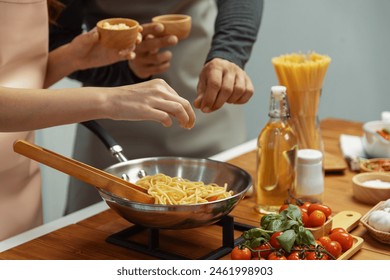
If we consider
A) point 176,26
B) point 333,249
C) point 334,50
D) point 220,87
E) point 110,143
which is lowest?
point 334,50

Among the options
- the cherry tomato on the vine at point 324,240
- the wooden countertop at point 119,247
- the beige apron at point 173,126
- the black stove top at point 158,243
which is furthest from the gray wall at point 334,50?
the cherry tomato on the vine at point 324,240

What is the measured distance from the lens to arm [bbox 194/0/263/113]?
1773 millimetres

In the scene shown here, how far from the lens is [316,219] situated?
1.54 metres

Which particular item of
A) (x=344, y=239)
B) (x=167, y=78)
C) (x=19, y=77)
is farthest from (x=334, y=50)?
(x=344, y=239)

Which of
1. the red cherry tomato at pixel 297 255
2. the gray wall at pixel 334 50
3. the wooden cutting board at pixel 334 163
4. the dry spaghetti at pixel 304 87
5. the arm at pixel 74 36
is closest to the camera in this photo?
the red cherry tomato at pixel 297 255

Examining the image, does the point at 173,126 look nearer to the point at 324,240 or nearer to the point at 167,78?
the point at 167,78

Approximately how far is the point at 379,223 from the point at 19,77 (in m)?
0.93

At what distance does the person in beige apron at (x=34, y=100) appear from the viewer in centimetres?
145

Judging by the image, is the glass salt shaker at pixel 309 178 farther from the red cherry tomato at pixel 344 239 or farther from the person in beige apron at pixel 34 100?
the person in beige apron at pixel 34 100

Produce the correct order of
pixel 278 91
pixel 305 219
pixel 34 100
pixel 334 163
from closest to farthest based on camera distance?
1. pixel 34 100
2. pixel 305 219
3. pixel 278 91
4. pixel 334 163

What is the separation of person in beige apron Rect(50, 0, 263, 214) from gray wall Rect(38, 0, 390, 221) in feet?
3.79

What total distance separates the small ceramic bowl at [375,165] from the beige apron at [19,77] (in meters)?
0.91

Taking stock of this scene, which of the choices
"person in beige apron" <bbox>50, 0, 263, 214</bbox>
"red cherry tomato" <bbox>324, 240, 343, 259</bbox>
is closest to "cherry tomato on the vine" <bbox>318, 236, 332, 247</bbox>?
"red cherry tomato" <bbox>324, 240, 343, 259</bbox>

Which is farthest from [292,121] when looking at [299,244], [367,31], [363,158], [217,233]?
[367,31]
